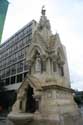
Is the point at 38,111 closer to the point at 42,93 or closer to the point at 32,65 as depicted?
the point at 42,93

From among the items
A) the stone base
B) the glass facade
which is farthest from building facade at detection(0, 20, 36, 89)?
the stone base

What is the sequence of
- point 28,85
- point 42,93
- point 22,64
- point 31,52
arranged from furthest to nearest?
point 22,64, point 31,52, point 28,85, point 42,93

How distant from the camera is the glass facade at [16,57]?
4279 centimetres

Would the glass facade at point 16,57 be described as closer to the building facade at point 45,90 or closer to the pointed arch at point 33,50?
the pointed arch at point 33,50

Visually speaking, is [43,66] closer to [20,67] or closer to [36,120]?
[36,120]

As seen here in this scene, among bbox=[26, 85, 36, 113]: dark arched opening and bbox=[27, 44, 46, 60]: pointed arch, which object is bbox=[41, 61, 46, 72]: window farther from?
bbox=[26, 85, 36, 113]: dark arched opening

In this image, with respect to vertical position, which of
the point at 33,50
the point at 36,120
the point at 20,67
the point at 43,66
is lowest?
the point at 36,120

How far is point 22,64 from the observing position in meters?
42.4

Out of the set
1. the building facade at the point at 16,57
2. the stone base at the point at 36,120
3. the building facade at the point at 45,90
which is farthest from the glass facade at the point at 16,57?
the stone base at the point at 36,120

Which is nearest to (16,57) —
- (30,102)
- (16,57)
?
(16,57)

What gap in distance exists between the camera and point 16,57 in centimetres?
4641

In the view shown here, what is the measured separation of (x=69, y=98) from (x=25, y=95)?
8.75 feet

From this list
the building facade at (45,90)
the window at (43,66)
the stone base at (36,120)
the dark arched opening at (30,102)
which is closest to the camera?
the stone base at (36,120)

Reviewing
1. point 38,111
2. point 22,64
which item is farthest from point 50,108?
point 22,64
